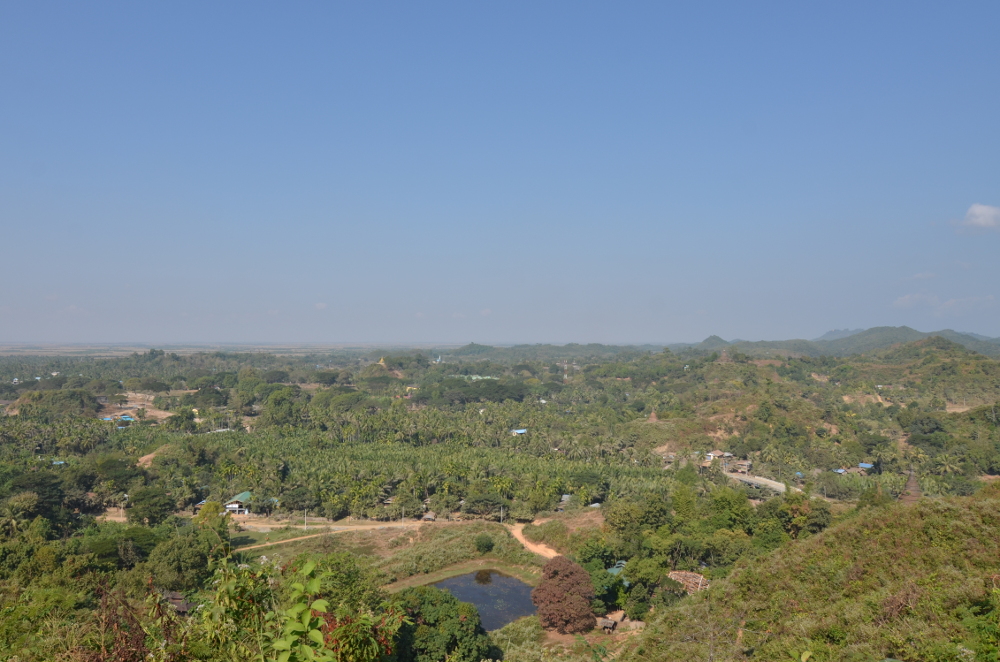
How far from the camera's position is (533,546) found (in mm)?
35094

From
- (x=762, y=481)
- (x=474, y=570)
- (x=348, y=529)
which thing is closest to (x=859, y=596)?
(x=474, y=570)

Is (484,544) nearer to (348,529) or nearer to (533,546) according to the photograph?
(533,546)

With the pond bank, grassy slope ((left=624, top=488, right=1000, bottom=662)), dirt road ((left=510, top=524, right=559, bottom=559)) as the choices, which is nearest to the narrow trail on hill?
dirt road ((left=510, top=524, right=559, bottom=559))

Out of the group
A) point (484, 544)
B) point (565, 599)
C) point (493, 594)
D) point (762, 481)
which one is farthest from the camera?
point (762, 481)

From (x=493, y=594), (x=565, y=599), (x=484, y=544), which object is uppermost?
(x=565, y=599)

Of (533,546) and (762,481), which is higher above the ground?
(533,546)

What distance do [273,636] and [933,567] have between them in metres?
19.2

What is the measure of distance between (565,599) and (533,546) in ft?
39.1

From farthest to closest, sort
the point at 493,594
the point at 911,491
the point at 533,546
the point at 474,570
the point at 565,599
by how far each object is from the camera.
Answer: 1. the point at 911,491
2. the point at 533,546
3. the point at 474,570
4. the point at 493,594
5. the point at 565,599

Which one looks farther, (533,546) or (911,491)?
(911,491)

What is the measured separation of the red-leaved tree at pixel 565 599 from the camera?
2322cm

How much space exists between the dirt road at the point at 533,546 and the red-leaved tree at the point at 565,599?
880cm

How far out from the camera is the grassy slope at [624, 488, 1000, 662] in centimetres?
1235

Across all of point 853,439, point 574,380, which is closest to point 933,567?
point 853,439
